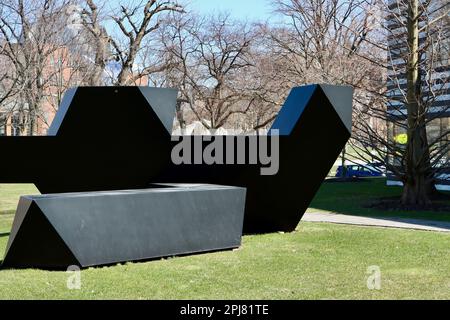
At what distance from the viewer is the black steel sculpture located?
9.00 m

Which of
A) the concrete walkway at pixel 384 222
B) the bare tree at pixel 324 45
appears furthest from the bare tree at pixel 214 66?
the concrete walkway at pixel 384 222

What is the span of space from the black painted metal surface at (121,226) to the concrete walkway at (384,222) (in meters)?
4.31

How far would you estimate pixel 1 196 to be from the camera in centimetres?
2166

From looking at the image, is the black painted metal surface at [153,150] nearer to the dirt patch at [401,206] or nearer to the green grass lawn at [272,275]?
the green grass lawn at [272,275]

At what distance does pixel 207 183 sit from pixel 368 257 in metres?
3.08

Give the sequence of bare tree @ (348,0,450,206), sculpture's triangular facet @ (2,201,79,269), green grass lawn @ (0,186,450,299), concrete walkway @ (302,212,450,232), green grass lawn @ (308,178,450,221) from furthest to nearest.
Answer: bare tree @ (348,0,450,206) → green grass lawn @ (308,178,450,221) → concrete walkway @ (302,212,450,232) → sculpture's triangular facet @ (2,201,79,269) → green grass lawn @ (0,186,450,299)

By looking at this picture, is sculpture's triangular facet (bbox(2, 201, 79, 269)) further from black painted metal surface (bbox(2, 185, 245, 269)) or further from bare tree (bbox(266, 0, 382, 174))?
bare tree (bbox(266, 0, 382, 174))

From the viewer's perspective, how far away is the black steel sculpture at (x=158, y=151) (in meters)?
9.00

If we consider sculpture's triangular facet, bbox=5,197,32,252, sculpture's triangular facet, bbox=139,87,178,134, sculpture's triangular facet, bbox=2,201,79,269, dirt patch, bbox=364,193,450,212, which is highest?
sculpture's triangular facet, bbox=139,87,178,134

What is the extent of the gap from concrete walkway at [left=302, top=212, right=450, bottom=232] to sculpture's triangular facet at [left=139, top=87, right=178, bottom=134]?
16.1 feet

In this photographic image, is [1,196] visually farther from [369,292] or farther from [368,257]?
[369,292]

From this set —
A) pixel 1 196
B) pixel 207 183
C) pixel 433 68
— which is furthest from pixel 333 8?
pixel 207 183

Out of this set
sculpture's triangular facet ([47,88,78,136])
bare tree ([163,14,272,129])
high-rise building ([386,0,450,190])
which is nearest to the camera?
sculpture's triangular facet ([47,88,78,136])

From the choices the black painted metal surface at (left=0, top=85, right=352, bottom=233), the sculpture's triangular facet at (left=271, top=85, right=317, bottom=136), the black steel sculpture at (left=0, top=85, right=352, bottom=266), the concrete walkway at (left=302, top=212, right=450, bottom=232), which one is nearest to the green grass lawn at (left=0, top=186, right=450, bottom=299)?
the black steel sculpture at (left=0, top=85, right=352, bottom=266)
